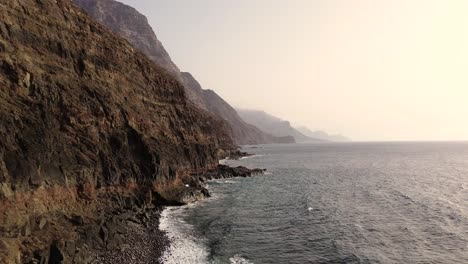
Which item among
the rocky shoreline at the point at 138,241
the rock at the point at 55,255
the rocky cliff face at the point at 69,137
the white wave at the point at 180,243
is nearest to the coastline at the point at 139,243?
the rocky shoreline at the point at 138,241

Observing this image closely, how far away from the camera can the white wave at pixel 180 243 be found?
3347cm

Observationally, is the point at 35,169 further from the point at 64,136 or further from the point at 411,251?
the point at 411,251

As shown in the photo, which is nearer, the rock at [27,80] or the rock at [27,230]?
the rock at [27,230]

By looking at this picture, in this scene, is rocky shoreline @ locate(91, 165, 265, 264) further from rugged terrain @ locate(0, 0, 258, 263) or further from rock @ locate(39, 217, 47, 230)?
rock @ locate(39, 217, 47, 230)

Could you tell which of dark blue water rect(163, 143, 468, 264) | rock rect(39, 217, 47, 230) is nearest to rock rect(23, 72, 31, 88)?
rock rect(39, 217, 47, 230)

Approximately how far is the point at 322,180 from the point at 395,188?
20.7m

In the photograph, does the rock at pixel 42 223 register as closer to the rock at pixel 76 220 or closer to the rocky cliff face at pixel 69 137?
the rocky cliff face at pixel 69 137

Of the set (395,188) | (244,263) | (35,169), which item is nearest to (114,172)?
(35,169)

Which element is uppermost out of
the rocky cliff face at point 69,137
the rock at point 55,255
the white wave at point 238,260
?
the rocky cliff face at point 69,137

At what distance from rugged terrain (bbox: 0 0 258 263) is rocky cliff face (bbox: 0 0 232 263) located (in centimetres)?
11

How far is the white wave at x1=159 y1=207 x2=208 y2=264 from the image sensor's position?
3347 cm

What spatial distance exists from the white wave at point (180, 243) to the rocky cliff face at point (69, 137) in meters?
5.42

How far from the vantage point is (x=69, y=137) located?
39125mm

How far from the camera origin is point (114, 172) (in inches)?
1752
